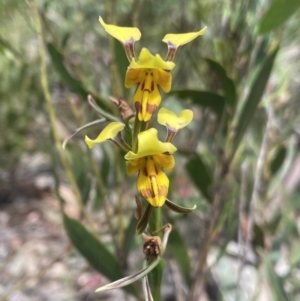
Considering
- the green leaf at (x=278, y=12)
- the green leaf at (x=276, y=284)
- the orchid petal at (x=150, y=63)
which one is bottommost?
the green leaf at (x=276, y=284)

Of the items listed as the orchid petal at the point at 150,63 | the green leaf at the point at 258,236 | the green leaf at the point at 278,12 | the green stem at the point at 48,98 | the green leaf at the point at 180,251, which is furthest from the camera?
the green leaf at the point at 258,236

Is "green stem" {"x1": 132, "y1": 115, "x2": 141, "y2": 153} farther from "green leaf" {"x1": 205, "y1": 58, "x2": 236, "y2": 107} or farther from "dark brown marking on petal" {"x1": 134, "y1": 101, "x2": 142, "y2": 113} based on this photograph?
"green leaf" {"x1": 205, "y1": 58, "x2": 236, "y2": 107}

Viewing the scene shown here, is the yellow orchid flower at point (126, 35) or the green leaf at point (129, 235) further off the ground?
the yellow orchid flower at point (126, 35)

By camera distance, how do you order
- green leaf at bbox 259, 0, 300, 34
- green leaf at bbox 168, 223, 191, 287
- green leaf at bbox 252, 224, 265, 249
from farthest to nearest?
1. green leaf at bbox 252, 224, 265, 249
2. green leaf at bbox 168, 223, 191, 287
3. green leaf at bbox 259, 0, 300, 34

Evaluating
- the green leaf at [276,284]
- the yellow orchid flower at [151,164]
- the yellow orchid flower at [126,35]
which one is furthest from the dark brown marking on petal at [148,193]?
the green leaf at [276,284]

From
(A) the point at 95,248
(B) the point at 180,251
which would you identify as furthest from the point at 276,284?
(A) the point at 95,248

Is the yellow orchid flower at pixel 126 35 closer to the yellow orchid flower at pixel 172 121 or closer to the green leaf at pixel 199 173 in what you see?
the yellow orchid flower at pixel 172 121

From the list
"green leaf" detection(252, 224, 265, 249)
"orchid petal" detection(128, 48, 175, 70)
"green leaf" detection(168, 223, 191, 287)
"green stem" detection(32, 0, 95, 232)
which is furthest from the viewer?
"green leaf" detection(252, 224, 265, 249)

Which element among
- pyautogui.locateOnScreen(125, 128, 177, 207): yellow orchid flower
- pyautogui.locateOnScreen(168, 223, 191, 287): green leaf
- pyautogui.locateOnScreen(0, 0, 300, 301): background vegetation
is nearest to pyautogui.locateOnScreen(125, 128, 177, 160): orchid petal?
pyautogui.locateOnScreen(125, 128, 177, 207): yellow orchid flower
